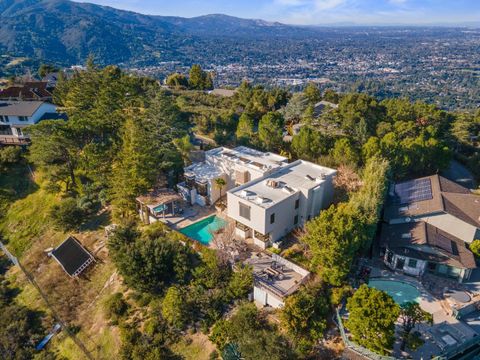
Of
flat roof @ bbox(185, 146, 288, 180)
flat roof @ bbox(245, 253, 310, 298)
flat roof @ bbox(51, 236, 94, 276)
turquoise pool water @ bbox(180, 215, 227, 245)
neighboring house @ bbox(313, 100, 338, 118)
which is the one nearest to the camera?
flat roof @ bbox(245, 253, 310, 298)

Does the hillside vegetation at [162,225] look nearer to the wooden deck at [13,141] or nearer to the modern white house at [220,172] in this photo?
the modern white house at [220,172]

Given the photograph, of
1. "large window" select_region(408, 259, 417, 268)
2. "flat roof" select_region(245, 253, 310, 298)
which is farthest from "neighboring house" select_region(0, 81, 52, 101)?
"large window" select_region(408, 259, 417, 268)

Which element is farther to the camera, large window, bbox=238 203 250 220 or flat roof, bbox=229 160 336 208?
flat roof, bbox=229 160 336 208

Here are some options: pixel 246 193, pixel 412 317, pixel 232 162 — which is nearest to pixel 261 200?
pixel 246 193

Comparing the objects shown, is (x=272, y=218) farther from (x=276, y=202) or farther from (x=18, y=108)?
(x=18, y=108)

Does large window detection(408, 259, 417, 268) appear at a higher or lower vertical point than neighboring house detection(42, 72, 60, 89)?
lower

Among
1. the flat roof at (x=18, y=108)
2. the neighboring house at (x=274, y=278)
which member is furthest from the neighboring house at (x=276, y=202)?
the flat roof at (x=18, y=108)

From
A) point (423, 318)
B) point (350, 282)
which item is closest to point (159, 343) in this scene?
point (350, 282)

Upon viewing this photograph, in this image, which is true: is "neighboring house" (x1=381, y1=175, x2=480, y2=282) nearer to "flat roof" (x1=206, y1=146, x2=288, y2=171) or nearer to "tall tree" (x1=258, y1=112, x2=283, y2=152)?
"flat roof" (x1=206, y1=146, x2=288, y2=171)
